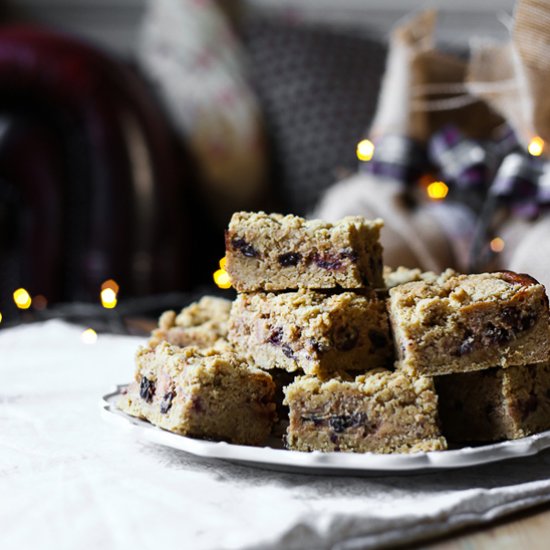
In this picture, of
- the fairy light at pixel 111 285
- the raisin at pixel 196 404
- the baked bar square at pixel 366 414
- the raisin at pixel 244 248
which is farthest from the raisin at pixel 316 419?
the fairy light at pixel 111 285

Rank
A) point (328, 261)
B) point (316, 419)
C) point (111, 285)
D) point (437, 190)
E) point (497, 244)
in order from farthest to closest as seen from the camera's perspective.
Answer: point (111, 285) < point (437, 190) < point (497, 244) < point (328, 261) < point (316, 419)

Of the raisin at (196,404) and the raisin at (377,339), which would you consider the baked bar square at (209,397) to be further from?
the raisin at (377,339)

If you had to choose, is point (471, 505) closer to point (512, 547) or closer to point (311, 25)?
point (512, 547)

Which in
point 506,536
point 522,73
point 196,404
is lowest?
point 506,536

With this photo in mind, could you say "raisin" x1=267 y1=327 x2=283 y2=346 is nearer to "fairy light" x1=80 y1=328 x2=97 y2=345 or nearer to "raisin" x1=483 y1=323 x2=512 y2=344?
"raisin" x1=483 y1=323 x2=512 y2=344

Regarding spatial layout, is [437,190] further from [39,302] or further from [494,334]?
[39,302]

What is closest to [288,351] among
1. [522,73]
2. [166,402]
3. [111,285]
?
[166,402]
